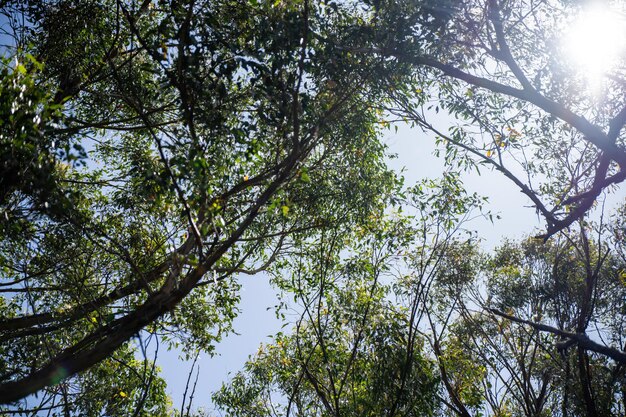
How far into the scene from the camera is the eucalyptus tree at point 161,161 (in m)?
4.21

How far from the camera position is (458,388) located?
11.9 m

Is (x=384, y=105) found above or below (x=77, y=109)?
below

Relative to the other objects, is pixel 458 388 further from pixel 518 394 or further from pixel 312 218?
pixel 312 218

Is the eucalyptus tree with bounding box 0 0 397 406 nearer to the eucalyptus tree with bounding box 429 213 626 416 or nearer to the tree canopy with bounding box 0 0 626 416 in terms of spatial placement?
the tree canopy with bounding box 0 0 626 416

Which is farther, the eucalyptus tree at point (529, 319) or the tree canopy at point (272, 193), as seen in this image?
the eucalyptus tree at point (529, 319)

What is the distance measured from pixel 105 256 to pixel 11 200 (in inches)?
119

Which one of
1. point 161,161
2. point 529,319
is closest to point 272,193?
point 161,161

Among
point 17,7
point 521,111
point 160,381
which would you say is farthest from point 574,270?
point 17,7

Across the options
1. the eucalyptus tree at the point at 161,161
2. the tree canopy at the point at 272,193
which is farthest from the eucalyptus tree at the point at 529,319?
the eucalyptus tree at the point at 161,161

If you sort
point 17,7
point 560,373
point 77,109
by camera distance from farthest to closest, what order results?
point 560,373 → point 77,109 → point 17,7

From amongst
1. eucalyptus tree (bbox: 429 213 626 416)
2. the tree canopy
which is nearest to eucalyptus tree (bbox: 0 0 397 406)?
the tree canopy

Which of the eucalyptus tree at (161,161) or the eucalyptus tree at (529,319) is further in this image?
the eucalyptus tree at (529,319)

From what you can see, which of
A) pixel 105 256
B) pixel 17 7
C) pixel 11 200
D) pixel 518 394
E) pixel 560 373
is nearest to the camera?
pixel 11 200

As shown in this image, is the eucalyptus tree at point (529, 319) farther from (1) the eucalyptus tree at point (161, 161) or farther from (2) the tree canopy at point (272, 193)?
(1) the eucalyptus tree at point (161, 161)
